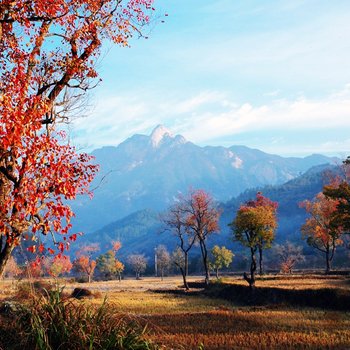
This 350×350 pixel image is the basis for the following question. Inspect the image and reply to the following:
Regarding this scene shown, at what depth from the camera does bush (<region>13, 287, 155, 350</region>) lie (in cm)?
849

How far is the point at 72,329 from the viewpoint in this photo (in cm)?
882

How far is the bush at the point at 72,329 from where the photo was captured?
849 centimetres

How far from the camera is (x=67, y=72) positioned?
44.4 ft

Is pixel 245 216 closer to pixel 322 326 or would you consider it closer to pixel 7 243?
pixel 322 326

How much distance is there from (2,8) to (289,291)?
115ft

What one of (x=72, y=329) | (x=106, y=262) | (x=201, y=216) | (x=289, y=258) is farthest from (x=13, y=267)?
(x=72, y=329)

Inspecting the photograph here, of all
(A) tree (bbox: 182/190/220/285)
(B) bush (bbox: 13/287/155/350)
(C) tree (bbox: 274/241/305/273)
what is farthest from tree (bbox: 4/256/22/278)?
(C) tree (bbox: 274/241/305/273)

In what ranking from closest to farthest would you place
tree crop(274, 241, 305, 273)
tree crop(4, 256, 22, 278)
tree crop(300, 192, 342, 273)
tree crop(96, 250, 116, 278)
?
tree crop(300, 192, 342, 273) < tree crop(4, 256, 22, 278) < tree crop(274, 241, 305, 273) < tree crop(96, 250, 116, 278)

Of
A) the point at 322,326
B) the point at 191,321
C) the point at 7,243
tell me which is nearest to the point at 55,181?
the point at 7,243

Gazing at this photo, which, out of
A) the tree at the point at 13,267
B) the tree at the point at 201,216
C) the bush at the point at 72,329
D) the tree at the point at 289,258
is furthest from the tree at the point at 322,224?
the bush at the point at 72,329

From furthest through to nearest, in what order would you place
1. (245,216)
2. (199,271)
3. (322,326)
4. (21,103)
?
(199,271) → (245,216) → (322,326) → (21,103)

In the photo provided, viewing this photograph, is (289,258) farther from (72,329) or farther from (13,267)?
(72,329)

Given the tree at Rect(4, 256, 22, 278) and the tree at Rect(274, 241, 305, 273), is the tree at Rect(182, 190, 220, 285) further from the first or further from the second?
→ the tree at Rect(4, 256, 22, 278)

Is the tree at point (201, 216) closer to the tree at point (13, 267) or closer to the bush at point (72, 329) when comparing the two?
the tree at point (13, 267)
